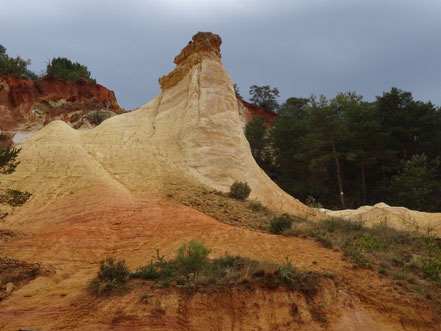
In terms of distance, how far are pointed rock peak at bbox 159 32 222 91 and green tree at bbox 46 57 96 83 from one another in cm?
2443

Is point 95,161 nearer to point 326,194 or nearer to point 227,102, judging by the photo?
point 227,102

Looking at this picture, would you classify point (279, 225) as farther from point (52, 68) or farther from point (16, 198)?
point (52, 68)

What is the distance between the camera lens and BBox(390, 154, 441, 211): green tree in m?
20.8

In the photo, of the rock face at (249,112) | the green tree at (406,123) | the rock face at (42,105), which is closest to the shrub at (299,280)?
the green tree at (406,123)

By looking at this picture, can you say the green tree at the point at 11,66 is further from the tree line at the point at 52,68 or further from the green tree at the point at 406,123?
the green tree at the point at 406,123

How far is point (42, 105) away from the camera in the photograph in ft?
119

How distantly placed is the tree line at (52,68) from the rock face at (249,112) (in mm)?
20064

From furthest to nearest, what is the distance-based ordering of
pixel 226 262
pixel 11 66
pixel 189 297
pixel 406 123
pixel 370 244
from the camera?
pixel 11 66 → pixel 406 123 → pixel 370 244 → pixel 226 262 → pixel 189 297

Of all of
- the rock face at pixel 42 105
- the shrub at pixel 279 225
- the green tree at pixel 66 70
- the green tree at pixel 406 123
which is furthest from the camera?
the green tree at pixel 66 70

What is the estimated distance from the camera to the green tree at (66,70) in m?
40.8

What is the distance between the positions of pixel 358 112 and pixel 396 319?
23598 mm

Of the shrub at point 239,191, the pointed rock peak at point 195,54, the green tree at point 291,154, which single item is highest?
the pointed rock peak at point 195,54

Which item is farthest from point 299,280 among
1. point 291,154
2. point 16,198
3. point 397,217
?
point 291,154

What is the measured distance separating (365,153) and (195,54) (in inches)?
556
